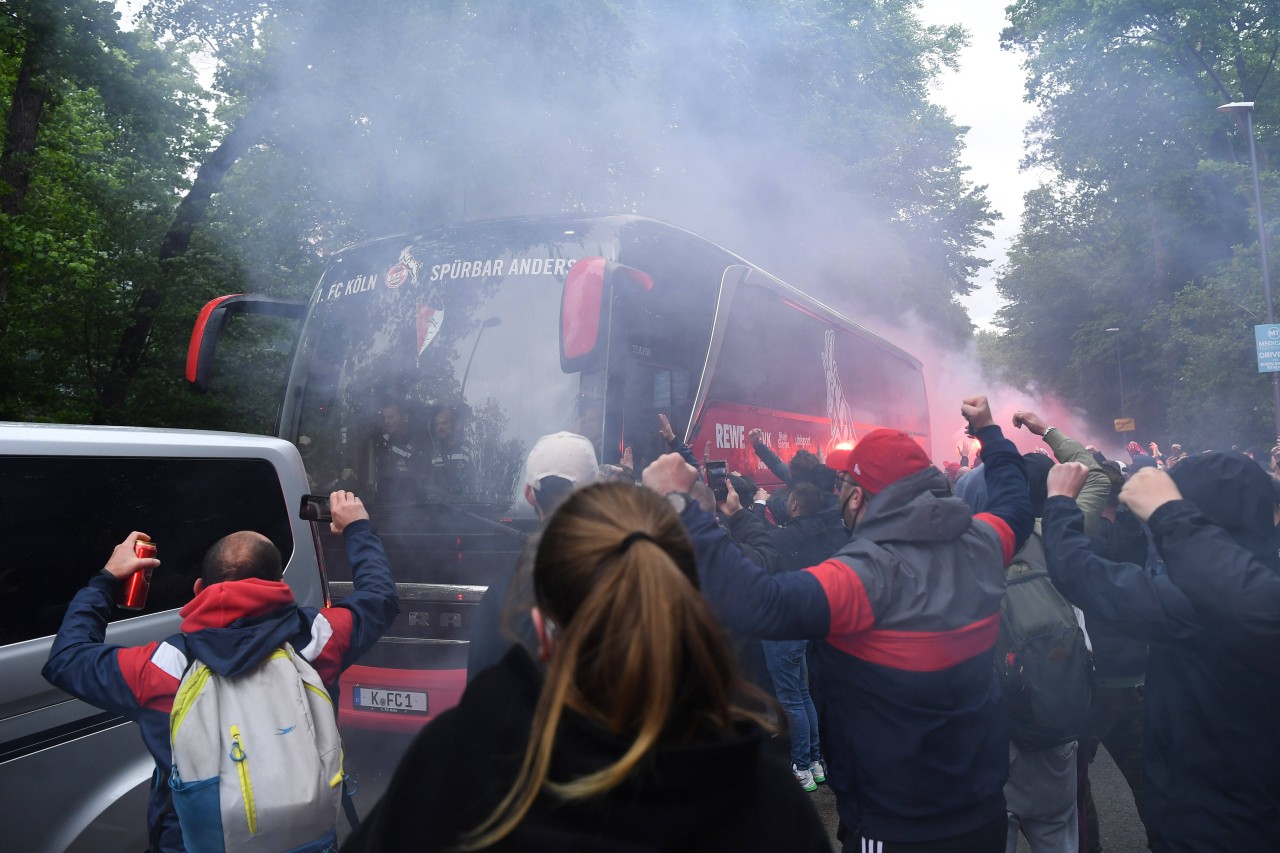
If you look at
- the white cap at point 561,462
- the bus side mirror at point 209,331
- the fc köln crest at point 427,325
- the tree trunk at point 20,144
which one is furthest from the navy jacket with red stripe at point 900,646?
the tree trunk at point 20,144

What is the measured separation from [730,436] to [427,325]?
2.45 meters

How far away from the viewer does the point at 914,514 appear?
225cm

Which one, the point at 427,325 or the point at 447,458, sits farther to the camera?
the point at 427,325

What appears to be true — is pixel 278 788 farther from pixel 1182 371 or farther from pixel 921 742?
pixel 1182 371

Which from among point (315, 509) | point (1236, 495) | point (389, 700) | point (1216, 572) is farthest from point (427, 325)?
point (1216, 572)

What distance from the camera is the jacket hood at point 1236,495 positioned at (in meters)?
2.33

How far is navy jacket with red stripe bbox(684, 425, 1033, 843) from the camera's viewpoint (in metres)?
2.13

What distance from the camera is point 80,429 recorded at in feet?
10.8

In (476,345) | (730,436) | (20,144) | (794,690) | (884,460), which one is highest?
(20,144)

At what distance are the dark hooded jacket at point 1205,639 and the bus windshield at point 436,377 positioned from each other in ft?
10.5

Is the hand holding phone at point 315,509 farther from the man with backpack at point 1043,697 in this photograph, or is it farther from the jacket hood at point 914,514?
the man with backpack at point 1043,697

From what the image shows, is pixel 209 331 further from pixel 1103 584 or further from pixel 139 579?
pixel 1103 584

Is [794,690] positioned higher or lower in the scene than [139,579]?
lower

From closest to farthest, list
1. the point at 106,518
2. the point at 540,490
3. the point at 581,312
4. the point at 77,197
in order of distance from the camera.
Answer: the point at 540,490 < the point at 106,518 < the point at 581,312 < the point at 77,197
